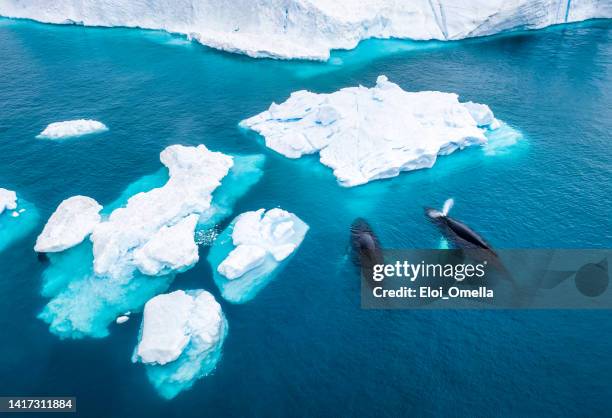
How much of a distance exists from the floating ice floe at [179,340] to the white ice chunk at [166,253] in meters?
3.52

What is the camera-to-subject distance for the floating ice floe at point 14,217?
38.0m

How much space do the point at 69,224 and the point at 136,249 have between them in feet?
22.5

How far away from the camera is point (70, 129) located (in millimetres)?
50656

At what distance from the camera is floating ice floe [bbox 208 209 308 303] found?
33.2m

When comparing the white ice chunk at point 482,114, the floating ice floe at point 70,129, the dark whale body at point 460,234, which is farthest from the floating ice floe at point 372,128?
the floating ice floe at point 70,129

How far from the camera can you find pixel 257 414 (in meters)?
25.3

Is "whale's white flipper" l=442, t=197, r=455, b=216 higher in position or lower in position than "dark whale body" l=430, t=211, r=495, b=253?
higher

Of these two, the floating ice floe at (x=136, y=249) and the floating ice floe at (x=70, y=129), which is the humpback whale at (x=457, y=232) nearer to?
the floating ice floe at (x=136, y=249)

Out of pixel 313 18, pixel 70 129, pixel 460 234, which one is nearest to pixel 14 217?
pixel 70 129

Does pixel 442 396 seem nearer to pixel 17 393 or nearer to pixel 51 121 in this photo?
pixel 17 393

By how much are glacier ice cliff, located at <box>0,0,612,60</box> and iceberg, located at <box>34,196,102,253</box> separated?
133 feet

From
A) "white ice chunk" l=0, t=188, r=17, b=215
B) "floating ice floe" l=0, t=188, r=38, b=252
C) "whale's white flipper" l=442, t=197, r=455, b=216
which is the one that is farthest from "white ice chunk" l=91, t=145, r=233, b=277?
"whale's white flipper" l=442, t=197, r=455, b=216

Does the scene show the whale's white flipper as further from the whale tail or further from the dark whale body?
the dark whale body

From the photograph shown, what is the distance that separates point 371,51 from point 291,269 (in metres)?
48.7
